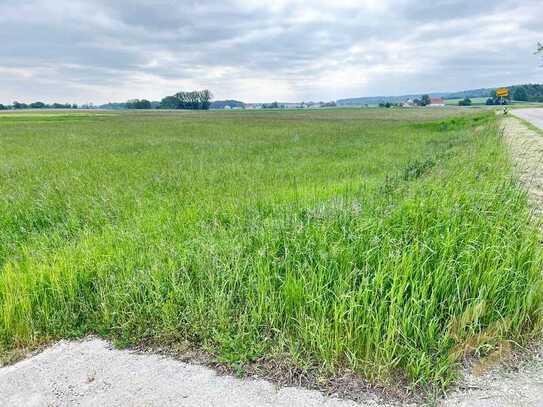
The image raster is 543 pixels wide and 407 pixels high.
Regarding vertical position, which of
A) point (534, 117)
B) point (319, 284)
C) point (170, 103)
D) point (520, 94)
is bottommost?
point (319, 284)

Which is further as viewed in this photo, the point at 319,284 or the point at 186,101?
the point at 186,101

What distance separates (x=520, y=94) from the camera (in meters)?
114

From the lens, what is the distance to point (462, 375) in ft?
7.71

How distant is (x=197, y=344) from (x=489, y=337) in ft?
7.60

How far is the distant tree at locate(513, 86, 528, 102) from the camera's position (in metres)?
111

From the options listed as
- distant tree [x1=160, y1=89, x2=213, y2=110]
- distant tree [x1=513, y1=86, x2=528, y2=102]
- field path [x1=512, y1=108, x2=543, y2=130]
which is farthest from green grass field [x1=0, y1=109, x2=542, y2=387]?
distant tree [x1=160, y1=89, x2=213, y2=110]

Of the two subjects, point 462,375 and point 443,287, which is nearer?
point 462,375

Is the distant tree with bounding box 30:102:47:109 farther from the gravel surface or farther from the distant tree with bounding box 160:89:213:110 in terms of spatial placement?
the gravel surface

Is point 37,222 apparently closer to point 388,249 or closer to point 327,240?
point 327,240

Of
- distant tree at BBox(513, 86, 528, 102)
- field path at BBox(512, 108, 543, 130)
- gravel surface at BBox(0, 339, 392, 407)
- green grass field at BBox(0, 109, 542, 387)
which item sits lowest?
gravel surface at BBox(0, 339, 392, 407)

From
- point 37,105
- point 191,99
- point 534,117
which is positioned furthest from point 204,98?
point 534,117

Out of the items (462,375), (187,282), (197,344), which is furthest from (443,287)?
(187,282)

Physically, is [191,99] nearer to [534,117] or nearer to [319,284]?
[534,117]

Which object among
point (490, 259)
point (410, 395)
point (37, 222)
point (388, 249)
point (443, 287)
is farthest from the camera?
point (37, 222)
